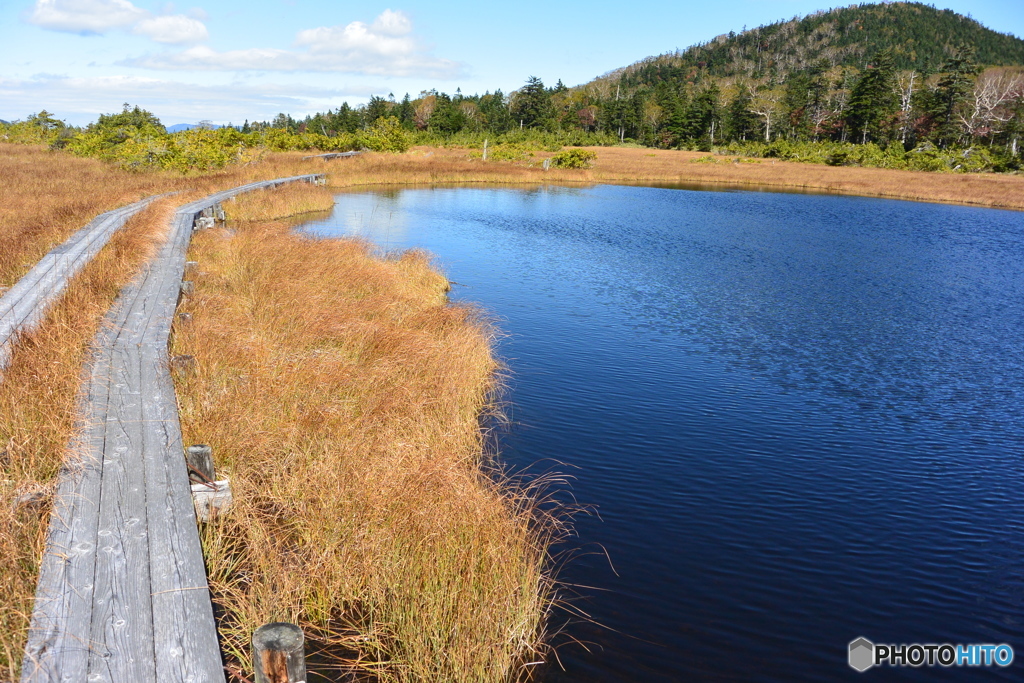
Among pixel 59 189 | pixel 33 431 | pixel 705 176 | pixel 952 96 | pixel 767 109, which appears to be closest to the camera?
pixel 33 431

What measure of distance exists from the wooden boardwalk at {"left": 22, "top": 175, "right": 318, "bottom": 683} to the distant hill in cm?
15075

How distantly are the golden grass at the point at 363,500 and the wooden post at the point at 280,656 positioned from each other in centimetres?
105

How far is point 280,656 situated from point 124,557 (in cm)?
148

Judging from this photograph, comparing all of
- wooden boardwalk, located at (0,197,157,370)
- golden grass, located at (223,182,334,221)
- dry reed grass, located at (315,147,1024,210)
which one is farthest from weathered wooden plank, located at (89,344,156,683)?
dry reed grass, located at (315,147,1024,210)

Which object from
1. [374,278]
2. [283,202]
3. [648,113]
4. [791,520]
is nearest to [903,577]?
[791,520]

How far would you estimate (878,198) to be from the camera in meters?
41.2

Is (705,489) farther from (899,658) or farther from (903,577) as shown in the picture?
(899,658)

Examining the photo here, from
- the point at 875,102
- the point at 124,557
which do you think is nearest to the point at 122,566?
the point at 124,557

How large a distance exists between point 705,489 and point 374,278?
26.8 ft

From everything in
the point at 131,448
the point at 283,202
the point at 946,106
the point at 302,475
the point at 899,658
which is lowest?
the point at 899,658

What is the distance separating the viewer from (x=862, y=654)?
5059 millimetres

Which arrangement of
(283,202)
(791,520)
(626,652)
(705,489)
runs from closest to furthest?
(626,652) → (791,520) → (705,489) → (283,202)

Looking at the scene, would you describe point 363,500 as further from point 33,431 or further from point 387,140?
point 387,140

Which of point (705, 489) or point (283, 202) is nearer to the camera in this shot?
point (705, 489)
